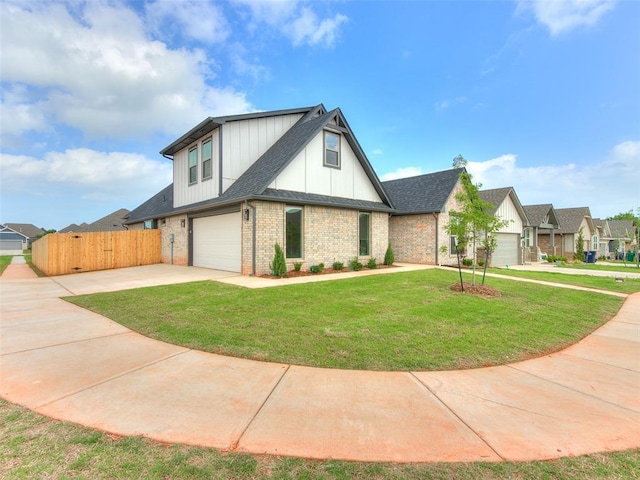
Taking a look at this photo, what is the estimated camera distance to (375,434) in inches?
100

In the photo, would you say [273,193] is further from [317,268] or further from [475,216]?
[475,216]

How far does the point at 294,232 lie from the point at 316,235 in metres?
1.11

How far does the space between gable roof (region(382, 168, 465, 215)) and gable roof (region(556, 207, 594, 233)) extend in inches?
836

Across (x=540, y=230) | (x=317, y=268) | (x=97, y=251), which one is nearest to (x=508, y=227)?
(x=540, y=230)

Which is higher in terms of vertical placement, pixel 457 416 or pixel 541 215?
pixel 541 215

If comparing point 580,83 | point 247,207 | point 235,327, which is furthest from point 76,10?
point 580,83

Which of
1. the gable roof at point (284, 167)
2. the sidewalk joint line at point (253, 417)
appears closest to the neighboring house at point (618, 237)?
the gable roof at point (284, 167)

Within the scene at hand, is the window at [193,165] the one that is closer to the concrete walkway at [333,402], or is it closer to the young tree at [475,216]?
the concrete walkway at [333,402]

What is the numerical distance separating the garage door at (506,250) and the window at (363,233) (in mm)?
11607

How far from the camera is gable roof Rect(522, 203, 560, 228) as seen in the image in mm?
27133

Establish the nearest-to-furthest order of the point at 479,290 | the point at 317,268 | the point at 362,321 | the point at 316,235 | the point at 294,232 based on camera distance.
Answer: the point at 362,321, the point at 479,290, the point at 294,232, the point at 317,268, the point at 316,235

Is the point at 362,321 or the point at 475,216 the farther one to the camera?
the point at 475,216

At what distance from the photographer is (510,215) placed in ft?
74.3

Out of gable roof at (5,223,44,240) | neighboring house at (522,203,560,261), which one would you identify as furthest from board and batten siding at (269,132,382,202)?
gable roof at (5,223,44,240)
